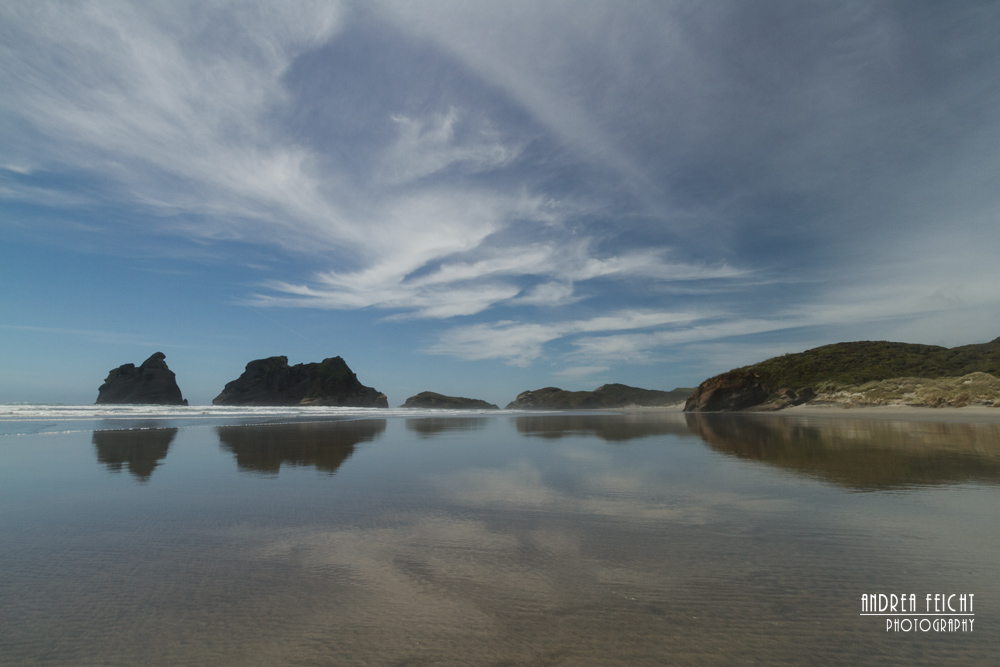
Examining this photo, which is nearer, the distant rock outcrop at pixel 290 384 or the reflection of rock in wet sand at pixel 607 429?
the reflection of rock in wet sand at pixel 607 429

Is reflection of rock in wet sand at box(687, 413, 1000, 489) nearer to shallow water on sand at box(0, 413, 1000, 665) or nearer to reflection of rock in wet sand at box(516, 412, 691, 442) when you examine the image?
shallow water on sand at box(0, 413, 1000, 665)

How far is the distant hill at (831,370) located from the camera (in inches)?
2222

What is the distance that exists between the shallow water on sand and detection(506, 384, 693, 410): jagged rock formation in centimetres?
13158

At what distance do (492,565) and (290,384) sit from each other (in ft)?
437

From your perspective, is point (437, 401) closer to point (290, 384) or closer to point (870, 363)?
point (290, 384)

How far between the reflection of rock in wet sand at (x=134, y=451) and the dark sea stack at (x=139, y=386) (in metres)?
112

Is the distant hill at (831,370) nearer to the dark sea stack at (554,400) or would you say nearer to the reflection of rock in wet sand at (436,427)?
the reflection of rock in wet sand at (436,427)

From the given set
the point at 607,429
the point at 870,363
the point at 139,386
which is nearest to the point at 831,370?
the point at 870,363

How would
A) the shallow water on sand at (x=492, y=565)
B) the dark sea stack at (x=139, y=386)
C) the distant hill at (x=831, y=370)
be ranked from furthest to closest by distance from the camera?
the dark sea stack at (x=139, y=386), the distant hill at (x=831, y=370), the shallow water on sand at (x=492, y=565)

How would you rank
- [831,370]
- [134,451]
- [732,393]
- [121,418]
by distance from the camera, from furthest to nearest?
[831,370] < [732,393] < [121,418] < [134,451]

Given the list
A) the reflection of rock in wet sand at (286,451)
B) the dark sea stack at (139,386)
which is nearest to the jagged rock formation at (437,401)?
the dark sea stack at (139,386)

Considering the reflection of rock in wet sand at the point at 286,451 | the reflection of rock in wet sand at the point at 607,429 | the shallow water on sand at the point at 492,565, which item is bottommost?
the reflection of rock in wet sand at the point at 607,429

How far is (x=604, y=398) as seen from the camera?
484ft

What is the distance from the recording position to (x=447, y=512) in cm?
705
